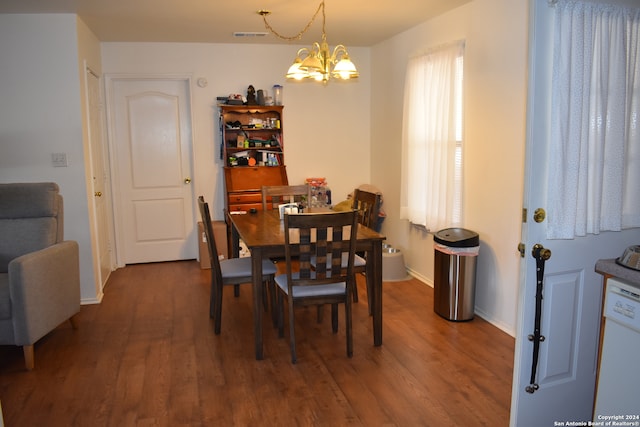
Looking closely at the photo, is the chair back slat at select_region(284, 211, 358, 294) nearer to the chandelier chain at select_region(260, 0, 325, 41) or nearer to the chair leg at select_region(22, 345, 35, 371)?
the chair leg at select_region(22, 345, 35, 371)

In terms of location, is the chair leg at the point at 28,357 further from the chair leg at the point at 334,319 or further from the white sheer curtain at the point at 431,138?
the white sheer curtain at the point at 431,138

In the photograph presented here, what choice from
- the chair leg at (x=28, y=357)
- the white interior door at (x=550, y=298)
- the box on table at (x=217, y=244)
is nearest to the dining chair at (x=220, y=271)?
the chair leg at (x=28, y=357)

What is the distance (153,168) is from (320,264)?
10.9 feet

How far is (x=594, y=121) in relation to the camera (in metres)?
2.22

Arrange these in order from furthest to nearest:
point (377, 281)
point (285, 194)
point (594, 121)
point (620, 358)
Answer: point (285, 194)
point (377, 281)
point (594, 121)
point (620, 358)

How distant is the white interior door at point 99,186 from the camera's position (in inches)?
183

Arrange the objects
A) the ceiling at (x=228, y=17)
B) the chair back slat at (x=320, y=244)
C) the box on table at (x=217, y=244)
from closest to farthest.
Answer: the chair back slat at (x=320, y=244), the ceiling at (x=228, y=17), the box on table at (x=217, y=244)

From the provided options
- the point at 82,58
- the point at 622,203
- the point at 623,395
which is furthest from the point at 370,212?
the point at 82,58

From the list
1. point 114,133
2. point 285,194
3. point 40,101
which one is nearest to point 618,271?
point 285,194

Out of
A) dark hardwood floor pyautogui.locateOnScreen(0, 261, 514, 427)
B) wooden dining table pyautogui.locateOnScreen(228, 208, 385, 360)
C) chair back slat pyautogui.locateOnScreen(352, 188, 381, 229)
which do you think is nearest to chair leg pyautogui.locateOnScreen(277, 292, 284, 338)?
dark hardwood floor pyautogui.locateOnScreen(0, 261, 514, 427)

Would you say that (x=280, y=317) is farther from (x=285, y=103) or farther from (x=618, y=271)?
(x=285, y=103)

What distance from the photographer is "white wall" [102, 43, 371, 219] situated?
553cm

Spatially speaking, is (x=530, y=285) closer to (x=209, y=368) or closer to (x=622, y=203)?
(x=622, y=203)

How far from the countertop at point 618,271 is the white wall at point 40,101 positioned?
394 cm
